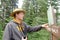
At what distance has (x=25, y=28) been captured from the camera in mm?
4922

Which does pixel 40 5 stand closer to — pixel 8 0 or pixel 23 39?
pixel 8 0

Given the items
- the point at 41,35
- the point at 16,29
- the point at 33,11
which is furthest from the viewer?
the point at 33,11

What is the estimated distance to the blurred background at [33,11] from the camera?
691cm

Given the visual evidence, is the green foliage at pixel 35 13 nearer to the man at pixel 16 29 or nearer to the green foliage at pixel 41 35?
the green foliage at pixel 41 35

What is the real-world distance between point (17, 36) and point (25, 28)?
27cm

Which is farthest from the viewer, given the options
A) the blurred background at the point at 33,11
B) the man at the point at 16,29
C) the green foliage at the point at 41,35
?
the blurred background at the point at 33,11

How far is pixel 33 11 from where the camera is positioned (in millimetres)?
7957

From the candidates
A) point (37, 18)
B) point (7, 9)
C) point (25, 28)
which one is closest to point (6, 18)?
point (7, 9)

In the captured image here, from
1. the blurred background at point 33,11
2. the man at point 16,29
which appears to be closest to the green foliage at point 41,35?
the blurred background at point 33,11

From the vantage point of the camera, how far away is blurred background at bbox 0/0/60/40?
691 centimetres

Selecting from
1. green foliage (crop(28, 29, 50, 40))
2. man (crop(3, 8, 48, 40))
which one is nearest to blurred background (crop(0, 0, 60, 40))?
green foliage (crop(28, 29, 50, 40))

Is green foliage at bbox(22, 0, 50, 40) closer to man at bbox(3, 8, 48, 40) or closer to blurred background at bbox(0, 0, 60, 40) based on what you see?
blurred background at bbox(0, 0, 60, 40)

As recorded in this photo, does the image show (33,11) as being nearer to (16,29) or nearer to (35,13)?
(35,13)

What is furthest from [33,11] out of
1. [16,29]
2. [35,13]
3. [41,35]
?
[16,29]
